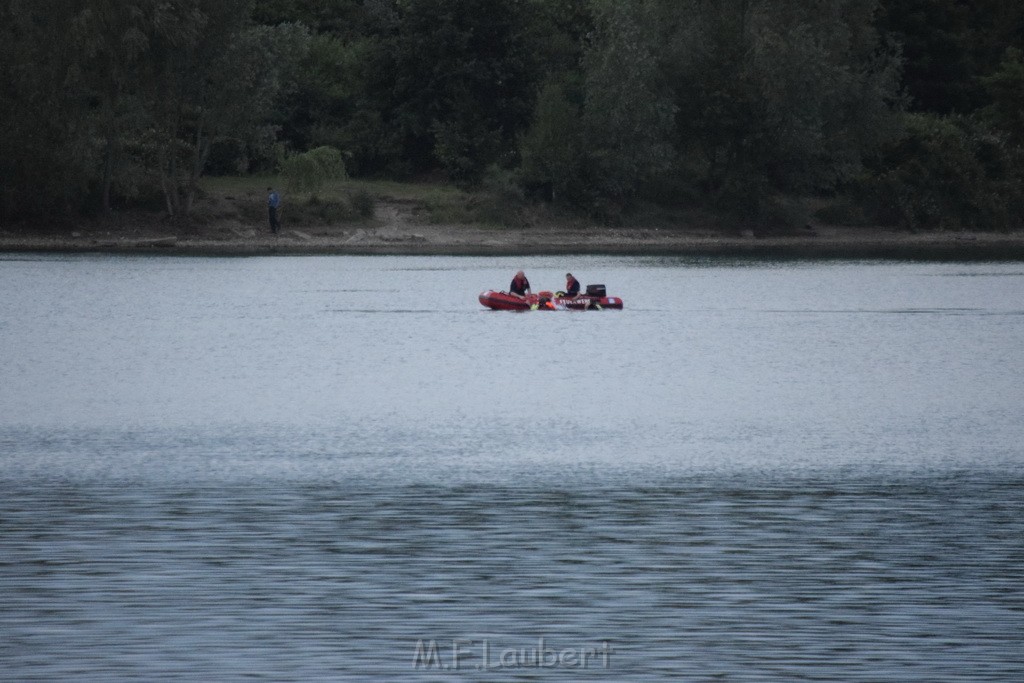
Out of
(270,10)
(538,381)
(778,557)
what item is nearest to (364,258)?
(270,10)

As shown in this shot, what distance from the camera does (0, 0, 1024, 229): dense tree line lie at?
75938 mm

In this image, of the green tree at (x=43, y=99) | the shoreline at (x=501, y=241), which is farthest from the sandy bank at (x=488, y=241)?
the green tree at (x=43, y=99)

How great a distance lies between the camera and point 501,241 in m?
81.3

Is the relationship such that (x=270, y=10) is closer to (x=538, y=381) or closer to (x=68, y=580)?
(x=538, y=381)

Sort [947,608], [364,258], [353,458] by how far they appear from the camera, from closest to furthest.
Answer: [947,608] → [353,458] → [364,258]

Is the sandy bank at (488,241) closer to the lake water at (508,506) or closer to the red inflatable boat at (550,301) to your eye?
the red inflatable boat at (550,301)

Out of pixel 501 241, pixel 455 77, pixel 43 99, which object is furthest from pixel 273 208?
pixel 455 77

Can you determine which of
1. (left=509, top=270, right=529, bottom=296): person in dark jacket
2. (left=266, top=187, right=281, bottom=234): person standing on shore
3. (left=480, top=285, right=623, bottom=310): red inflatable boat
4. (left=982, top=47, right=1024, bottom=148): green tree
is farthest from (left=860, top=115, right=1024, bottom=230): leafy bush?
(left=509, top=270, right=529, bottom=296): person in dark jacket

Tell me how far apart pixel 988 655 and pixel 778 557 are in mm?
3737

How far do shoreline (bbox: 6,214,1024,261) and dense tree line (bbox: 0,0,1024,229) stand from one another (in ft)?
4.53

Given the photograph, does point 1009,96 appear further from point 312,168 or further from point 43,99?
→ point 43,99

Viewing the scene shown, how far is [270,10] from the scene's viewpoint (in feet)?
286

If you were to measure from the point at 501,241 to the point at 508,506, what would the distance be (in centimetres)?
6161

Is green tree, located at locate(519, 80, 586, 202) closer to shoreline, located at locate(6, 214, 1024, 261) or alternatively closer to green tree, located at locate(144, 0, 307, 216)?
shoreline, located at locate(6, 214, 1024, 261)
